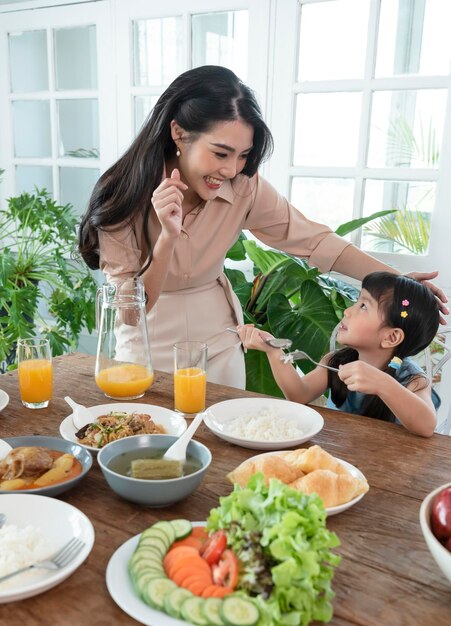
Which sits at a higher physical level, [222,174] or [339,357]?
[222,174]

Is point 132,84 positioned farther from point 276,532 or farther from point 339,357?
point 276,532

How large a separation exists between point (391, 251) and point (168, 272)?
1371mm

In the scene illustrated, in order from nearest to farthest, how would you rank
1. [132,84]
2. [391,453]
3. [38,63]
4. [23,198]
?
[391,453] → [23,198] → [132,84] → [38,63]

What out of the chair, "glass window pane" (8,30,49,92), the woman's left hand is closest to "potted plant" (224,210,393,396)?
the chair

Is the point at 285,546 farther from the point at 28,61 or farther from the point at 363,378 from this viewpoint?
the point at 28,61

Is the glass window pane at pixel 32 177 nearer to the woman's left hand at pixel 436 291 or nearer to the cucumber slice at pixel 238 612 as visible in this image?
the woman's left hand at pixel 436 291

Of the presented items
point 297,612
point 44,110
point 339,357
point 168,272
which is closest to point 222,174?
point 168,272

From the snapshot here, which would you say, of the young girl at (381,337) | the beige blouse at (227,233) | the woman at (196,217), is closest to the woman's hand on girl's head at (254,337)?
the young girl at (381,337)

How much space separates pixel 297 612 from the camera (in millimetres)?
673

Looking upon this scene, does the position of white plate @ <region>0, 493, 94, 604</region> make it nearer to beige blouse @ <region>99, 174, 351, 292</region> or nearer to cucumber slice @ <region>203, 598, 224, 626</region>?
cucumber slice @ <region>203, 598, 224, 626</region>

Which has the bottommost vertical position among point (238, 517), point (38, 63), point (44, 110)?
point (238, 517)

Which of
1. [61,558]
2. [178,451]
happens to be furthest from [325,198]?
[61,558]

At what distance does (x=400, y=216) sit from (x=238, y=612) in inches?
96.5

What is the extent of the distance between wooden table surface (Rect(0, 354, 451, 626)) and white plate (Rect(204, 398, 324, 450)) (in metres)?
0.03
